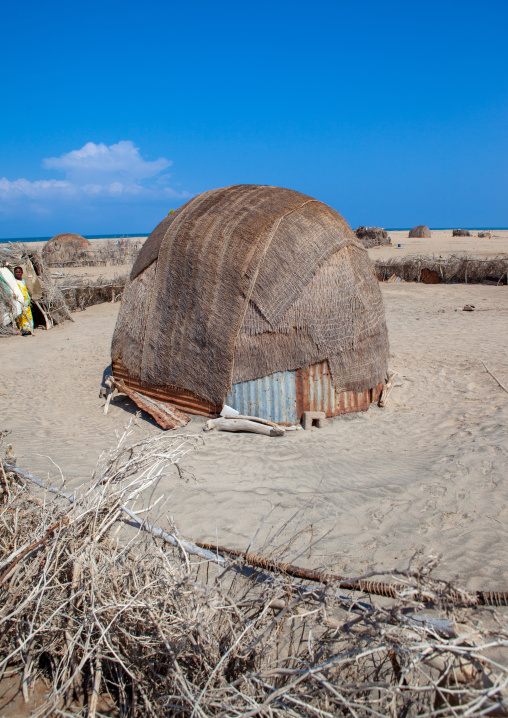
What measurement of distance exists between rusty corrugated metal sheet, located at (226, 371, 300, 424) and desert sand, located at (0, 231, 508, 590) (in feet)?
1.21

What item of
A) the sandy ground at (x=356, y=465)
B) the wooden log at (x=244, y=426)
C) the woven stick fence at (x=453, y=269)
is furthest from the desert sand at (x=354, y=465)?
the woven stick fence at (x=453, y=269)

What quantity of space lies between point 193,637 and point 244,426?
431 centimetres

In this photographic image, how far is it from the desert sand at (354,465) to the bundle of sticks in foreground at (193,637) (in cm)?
50

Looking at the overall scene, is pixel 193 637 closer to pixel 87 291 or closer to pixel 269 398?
pixel 269 398

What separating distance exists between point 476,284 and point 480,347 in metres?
10.8

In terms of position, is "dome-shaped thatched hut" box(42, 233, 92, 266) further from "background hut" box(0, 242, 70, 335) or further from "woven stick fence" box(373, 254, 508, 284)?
"woven stick fence" box(373, 254, 508, 284)

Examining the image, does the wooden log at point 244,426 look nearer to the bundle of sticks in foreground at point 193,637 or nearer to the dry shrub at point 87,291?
the bundle of sticks in foreground at point 193,637

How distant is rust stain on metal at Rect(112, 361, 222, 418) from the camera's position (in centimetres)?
Answer: 697

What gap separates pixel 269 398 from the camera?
6637 millimetres

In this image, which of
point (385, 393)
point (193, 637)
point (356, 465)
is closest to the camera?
point (193, 637)

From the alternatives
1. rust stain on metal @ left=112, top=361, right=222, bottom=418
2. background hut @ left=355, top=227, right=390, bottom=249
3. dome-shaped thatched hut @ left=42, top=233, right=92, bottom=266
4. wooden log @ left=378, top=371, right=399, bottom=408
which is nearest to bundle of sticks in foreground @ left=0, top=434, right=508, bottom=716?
rust stain on metal @ left=112, top=361, right=222, bottom=418

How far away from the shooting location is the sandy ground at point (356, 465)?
4035mm

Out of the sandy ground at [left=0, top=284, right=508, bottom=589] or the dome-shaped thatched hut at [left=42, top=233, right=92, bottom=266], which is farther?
the dome-shaped thatched hut at [left=42, top=233, right=92, bottom=266]

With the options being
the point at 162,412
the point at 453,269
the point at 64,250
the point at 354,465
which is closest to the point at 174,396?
the point at 162,412
